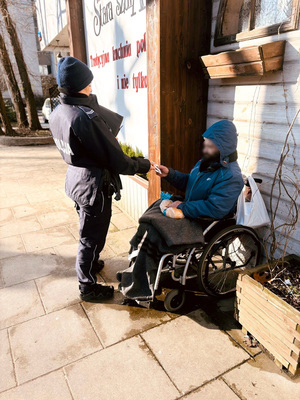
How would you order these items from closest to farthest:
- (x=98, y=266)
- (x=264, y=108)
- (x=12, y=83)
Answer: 1. (x=264, y=108)
2. (x=98, y=266)
3. (x=12, y=83)

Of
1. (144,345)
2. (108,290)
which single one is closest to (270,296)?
(144,345)

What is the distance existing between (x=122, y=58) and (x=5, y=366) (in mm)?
4446

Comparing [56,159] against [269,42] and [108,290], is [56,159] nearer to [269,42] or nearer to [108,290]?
[108,290]

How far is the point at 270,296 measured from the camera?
204cm

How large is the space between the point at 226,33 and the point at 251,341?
2.78 m

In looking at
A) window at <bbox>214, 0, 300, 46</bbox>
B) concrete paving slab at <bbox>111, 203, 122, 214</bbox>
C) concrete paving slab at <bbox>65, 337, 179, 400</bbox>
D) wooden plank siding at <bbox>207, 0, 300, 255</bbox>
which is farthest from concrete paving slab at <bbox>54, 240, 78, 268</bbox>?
window at <bbox>214, 0, 300, 46</bbox>

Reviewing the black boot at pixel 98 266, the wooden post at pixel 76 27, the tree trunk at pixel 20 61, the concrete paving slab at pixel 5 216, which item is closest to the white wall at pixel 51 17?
the tree trunk at pixel 20 61

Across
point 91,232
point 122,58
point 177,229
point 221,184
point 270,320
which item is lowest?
point 270,320

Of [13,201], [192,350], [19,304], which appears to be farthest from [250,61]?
[13,201]

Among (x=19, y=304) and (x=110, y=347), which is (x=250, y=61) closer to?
(x=110, y=347)

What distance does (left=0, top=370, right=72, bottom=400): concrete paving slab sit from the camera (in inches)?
75.5

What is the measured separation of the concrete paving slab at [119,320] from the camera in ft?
7.86

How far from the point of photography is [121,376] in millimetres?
2043

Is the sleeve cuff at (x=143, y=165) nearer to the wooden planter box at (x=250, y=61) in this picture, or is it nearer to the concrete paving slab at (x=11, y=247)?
the wooden planter box at (x=250, y=61)
